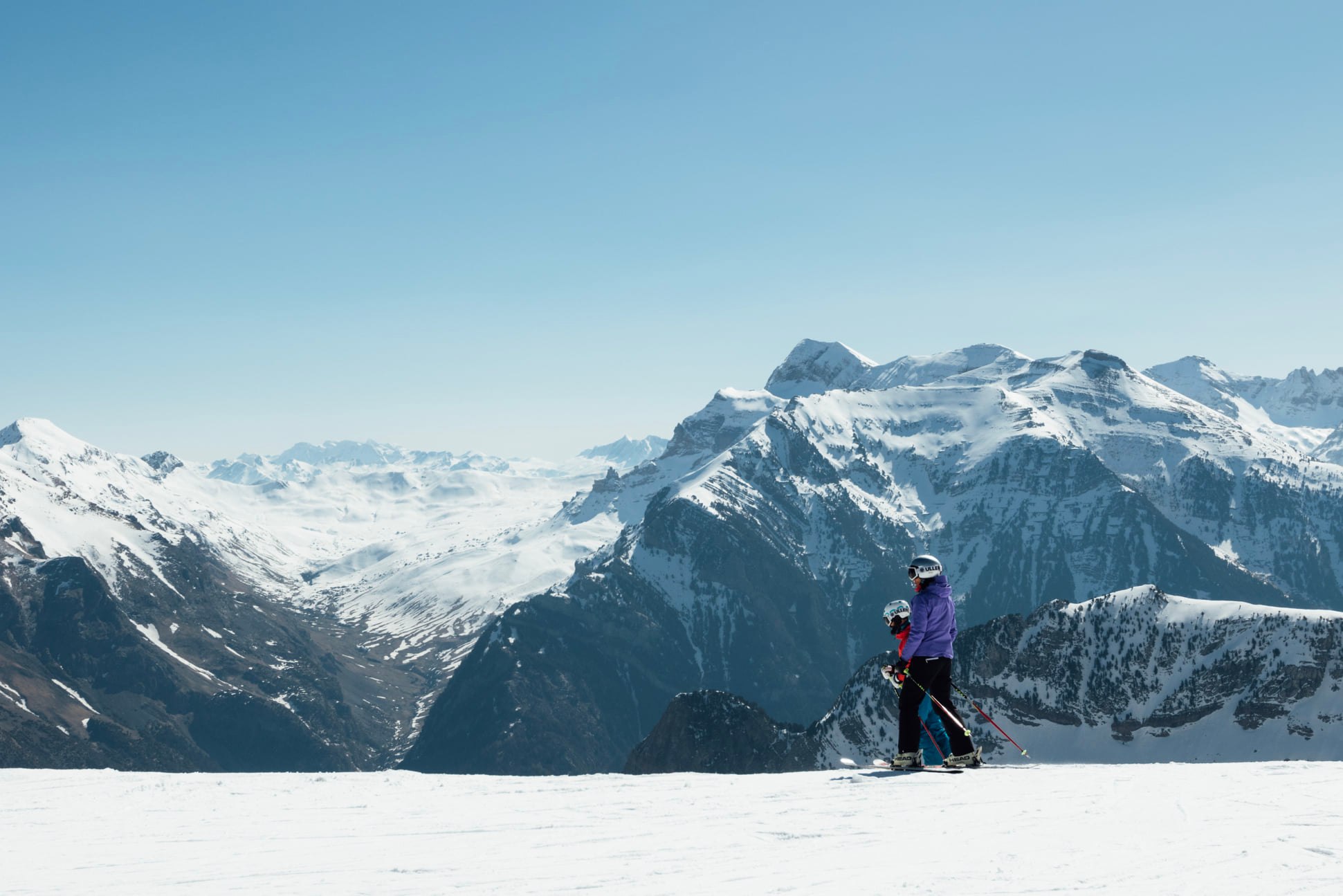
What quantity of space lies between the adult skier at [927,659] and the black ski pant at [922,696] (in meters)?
0.02

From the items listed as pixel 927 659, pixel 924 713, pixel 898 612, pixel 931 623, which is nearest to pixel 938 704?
pixel 924 713

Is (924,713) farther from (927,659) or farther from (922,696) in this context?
(927,659)

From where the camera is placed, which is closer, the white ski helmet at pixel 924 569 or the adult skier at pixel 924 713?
the white ski helmet at pixel 924 569

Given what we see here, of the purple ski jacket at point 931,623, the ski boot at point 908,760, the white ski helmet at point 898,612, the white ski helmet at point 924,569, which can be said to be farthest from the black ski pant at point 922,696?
the white ski helmet at point 924,569

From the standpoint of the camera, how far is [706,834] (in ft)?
61.4

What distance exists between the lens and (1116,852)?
16016mm

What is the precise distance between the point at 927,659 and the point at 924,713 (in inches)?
62.5

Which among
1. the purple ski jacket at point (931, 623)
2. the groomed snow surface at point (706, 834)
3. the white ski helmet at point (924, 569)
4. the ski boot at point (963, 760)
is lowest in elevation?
the ski boot at point (963, 760)

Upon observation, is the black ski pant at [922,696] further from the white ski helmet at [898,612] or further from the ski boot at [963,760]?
the white ski helmet at [898,612]

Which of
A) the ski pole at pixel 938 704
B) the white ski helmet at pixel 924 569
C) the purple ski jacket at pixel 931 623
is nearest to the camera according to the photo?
the white ski helmet at pixel 924 569

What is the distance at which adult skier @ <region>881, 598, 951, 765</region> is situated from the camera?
2473cm

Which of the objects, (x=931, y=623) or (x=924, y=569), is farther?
(x=931, y=623)

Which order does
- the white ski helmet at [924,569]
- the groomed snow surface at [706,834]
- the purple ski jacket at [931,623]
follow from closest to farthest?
the groomed snow surface at [706,834] → the white ski helmet at [924,569] → the purple ski jacket at [931,623]

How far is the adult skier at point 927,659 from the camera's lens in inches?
962
